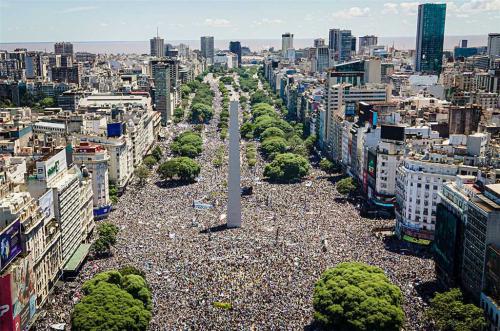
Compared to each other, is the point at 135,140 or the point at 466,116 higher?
the point at 466,116

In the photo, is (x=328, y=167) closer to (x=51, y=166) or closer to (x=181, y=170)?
(x=181, y=170)

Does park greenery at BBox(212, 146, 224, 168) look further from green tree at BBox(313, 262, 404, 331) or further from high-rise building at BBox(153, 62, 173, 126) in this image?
green tree at BBox(313, 262, 404, 331)

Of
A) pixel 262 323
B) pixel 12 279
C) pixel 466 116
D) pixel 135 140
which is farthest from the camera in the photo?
pixel 135 140

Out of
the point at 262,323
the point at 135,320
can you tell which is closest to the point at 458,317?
the point at 262,323

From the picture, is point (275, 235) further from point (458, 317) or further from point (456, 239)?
point (458, 317)

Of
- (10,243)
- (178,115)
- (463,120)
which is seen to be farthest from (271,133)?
(10,243)

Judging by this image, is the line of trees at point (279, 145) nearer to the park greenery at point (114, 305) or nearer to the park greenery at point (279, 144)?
the park greenery at point (279, 144)

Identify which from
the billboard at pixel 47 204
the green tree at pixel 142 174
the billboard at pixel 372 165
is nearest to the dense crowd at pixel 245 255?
the green tree at pixel 142 174
